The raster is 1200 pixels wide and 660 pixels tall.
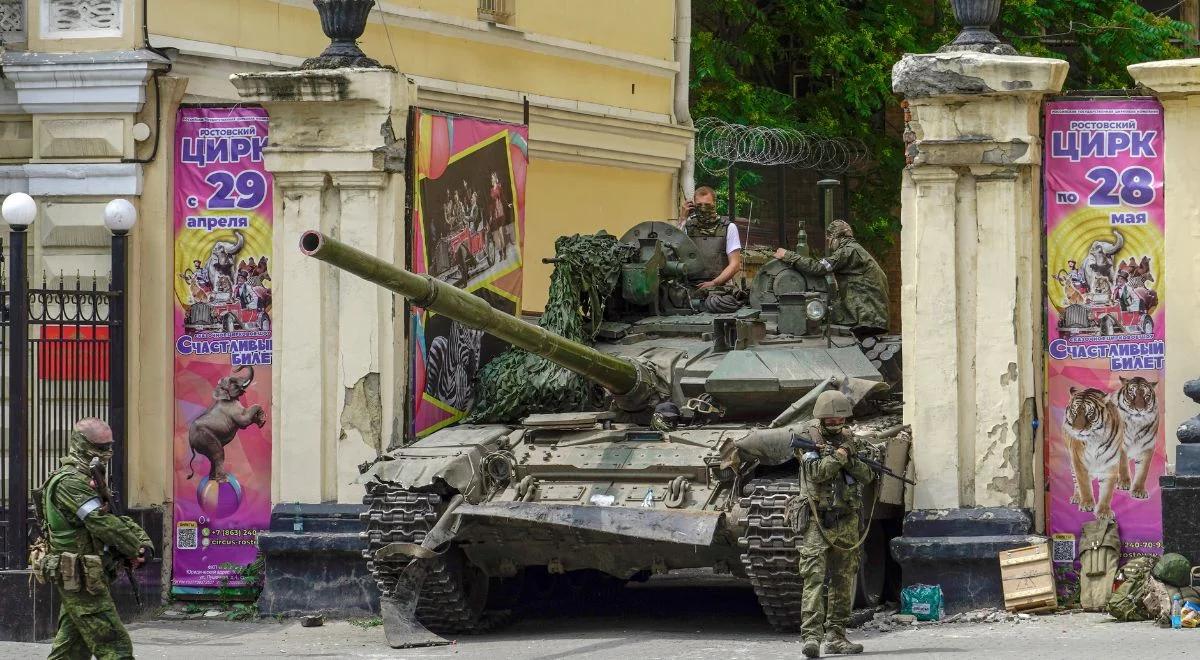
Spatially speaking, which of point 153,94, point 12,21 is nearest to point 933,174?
point 153,94

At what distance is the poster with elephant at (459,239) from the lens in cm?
1590

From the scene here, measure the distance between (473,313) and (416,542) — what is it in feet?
4.59

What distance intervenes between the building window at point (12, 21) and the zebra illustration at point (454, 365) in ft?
11.8

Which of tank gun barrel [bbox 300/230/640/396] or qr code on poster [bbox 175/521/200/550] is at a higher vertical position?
tank gun barrel [bbox 300/230/640/396]

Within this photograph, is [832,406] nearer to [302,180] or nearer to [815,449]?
[815,449]

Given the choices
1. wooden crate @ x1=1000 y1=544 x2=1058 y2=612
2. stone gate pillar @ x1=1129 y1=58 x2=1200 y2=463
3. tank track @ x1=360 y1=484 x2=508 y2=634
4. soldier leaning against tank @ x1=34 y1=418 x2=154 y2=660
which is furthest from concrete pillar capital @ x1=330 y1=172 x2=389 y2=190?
stone gate pillar @ x1=1129 y1=58 x2=1200 y2=463

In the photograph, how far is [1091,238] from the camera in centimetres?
1490

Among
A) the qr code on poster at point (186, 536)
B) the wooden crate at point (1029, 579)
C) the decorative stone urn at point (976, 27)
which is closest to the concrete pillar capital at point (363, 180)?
the qr code on poster at point (186, 536)

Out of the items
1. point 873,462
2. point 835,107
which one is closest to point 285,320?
point 873,462

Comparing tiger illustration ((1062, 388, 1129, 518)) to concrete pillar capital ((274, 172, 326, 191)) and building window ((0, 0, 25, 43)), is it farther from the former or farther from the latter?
building window ((0, 0, 25, 43))

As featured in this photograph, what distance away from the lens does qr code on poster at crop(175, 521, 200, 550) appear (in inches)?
636

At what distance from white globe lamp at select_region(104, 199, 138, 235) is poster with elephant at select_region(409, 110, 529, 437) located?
6.02 ft

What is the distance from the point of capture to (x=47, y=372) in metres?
15.2

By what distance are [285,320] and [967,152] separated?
4.62 metres
